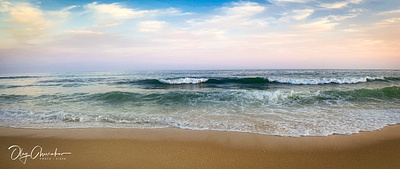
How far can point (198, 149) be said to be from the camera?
139 inches

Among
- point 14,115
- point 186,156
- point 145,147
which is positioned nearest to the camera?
point 186,156

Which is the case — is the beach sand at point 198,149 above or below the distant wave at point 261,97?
below

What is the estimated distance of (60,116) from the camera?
20.3 ft

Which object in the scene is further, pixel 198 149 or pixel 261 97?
pixel 261 97

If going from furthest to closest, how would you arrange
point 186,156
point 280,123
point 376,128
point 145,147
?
point 280,123 → point 376,128 → point 145,147 → point 186,156

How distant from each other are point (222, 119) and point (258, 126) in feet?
3.89

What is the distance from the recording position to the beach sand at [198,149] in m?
2.96

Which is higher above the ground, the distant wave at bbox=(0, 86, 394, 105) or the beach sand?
the distant wave at bbox=(0, 86, 394, 105)

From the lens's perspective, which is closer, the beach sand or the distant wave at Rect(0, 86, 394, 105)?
the beach sand

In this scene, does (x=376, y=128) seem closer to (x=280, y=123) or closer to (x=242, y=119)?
(x=280, y=123)

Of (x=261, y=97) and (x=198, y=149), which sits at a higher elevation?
(x=261, y=97)

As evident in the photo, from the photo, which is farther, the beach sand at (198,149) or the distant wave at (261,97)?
the distant wave at (261,97)

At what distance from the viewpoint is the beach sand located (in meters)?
2.96

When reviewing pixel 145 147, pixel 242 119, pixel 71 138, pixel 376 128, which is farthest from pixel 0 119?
pixel 376 128
